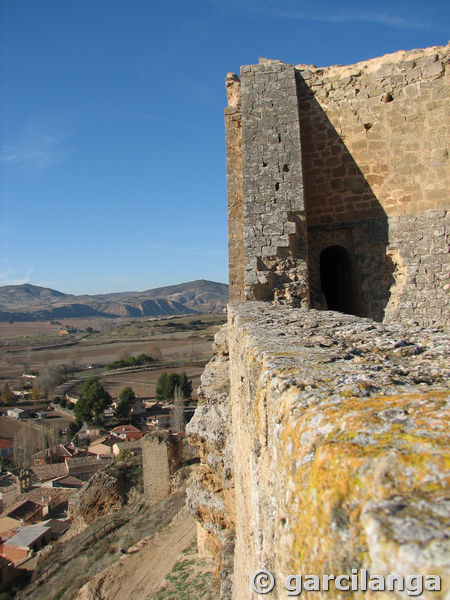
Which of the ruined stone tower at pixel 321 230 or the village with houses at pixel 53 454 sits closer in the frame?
the ruined stone tower at pixel 321 230

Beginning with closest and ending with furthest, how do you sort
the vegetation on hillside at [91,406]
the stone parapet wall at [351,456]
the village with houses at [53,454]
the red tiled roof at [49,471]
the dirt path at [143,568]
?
the stone parapet wall at [351,456], the dirt path at [143,568], the village with houses at [53,454], the red tiled roof at [49,471], the vegetation on hillside at [91,406]

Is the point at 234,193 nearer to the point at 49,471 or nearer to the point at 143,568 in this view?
the point at 143,568

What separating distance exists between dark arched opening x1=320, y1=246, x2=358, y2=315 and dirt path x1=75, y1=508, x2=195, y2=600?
751 centimetres

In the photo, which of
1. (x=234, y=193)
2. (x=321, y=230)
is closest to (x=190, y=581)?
(x=321, y=230)

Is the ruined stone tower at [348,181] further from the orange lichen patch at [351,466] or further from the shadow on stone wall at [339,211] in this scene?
the orange lichen patch at [351,466]

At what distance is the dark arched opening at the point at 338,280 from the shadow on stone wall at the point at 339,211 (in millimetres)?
116

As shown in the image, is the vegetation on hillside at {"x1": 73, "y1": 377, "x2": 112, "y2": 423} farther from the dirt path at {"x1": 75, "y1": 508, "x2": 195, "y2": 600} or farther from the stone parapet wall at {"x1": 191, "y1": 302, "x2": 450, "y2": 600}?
the stone parapet wall at {"x1": 191, "y1": 302, "x2": 450, "y2": 600}

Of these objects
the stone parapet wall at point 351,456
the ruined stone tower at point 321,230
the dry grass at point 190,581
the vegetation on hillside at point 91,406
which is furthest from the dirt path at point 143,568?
the vegetation on hillside at point 91,406

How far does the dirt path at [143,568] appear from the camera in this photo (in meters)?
10.6

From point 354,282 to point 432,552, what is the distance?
766cm

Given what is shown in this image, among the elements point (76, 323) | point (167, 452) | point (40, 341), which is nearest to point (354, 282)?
point (167, 452)

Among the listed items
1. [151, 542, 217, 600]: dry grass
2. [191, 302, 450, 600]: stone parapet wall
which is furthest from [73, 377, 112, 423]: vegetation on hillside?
[191, 302, 450, 600]: stone parapet wall

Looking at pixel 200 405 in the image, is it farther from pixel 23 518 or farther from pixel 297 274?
pixel 23 518

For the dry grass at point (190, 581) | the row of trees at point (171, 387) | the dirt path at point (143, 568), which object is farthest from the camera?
the row of trees at point (171, 387)
